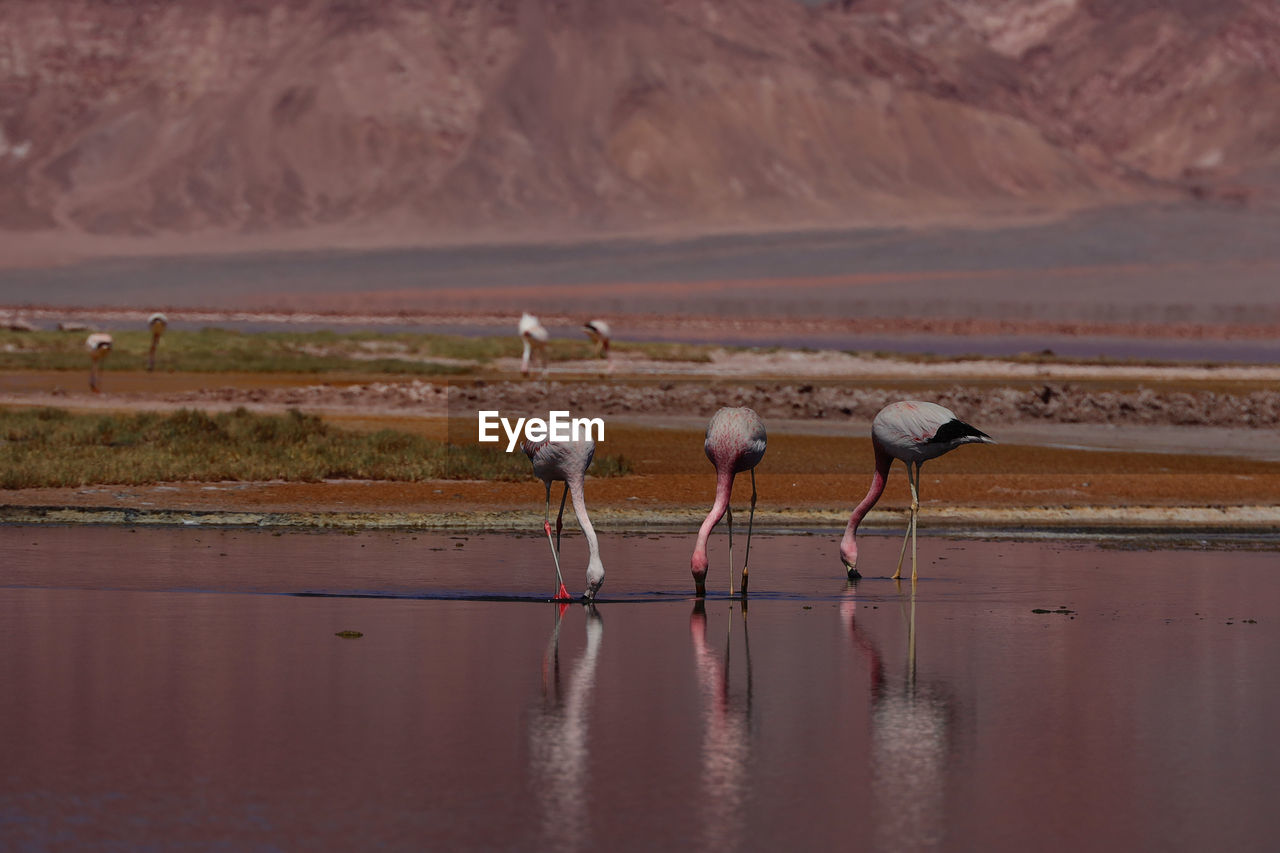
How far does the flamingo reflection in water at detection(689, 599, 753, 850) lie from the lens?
8664 millimetres

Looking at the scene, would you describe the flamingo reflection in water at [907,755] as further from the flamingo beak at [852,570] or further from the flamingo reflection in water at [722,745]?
the flamingo beak at [852,570]

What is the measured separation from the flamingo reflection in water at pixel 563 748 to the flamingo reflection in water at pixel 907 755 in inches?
50.7

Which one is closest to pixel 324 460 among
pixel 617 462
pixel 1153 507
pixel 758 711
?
pixel 617 462

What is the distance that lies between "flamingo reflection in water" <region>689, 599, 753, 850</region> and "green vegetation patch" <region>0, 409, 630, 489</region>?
13287mm

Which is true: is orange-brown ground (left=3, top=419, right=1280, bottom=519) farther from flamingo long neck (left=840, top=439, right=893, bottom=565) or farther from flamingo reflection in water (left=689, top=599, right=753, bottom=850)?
flamingo reflection in water (left=689, top=599, right=753, bottom=850)

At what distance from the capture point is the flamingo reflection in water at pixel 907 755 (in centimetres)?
866

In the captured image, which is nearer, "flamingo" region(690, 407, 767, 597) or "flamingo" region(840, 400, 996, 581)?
"flamingo" region(690, 407, 767, 597)

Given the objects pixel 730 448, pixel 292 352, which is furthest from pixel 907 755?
pixel 292 352

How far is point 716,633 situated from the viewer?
14031mm

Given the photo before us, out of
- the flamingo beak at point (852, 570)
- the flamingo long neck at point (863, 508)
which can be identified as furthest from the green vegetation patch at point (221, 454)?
the flamingo beak at point (852, 570)

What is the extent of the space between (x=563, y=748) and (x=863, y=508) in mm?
8131

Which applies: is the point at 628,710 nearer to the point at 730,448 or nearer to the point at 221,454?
the point at 730,448

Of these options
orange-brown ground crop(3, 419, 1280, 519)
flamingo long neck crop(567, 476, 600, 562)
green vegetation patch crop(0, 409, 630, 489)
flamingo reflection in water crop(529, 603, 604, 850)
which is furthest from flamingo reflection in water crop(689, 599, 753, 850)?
green vegetation patch crop(0, 409, 630, 489)

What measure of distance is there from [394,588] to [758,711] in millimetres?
5608
